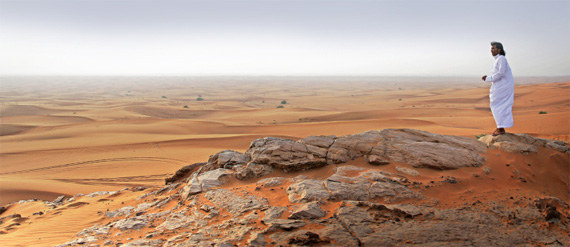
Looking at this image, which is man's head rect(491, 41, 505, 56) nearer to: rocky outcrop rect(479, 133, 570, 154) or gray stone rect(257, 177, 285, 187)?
rocky outcrop rect(479, 133, 570, 154)

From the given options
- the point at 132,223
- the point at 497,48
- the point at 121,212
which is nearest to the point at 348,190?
the point at 132,223

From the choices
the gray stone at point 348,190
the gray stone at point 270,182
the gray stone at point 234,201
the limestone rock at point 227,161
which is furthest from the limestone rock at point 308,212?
the limestone rock at point 227,161

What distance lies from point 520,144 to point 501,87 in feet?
3.95

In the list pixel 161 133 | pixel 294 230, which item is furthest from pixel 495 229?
pixel 161 133

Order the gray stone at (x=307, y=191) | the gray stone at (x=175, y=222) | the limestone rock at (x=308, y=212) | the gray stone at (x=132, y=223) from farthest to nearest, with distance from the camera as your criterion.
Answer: the gray stone at (x=132, y=223), the gray stone at (x=307, y=191), the gray stone at (x=175, y=222), the limestone rock at (x=308, y=212)

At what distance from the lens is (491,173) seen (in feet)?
16.5

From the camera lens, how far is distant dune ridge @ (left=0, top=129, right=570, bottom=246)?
3615 millimetres

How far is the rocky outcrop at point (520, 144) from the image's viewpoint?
5.70m

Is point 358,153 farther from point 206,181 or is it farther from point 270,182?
point 206,181

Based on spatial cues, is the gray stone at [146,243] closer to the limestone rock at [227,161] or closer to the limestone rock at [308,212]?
the limestone rock at [308,212]

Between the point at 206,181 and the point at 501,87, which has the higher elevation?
the point at 501,87

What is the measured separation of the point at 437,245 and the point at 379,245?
24.4 inches

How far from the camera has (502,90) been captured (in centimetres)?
623

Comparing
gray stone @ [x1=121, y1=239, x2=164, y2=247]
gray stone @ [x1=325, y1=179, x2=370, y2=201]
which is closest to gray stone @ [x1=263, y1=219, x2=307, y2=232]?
gray stone @ [x1=325, y1=179, x2=370, y2=201]
